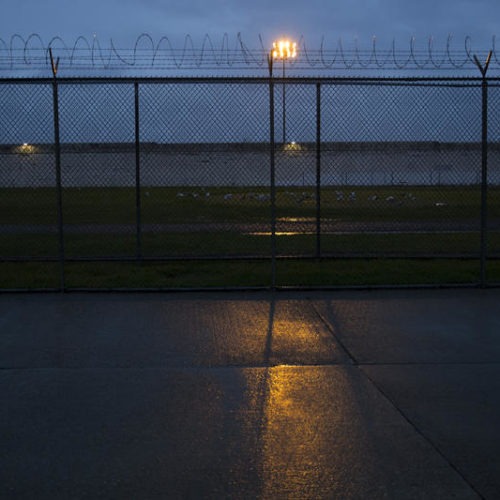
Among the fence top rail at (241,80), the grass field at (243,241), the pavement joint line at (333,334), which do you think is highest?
the fence top rail at (241,80)

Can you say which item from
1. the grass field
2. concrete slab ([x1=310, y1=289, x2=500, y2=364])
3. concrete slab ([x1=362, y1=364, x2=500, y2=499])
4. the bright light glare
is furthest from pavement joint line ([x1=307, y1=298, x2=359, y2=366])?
→ the bright light glare

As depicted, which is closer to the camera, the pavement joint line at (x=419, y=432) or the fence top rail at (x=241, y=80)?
the pavement joint line at (x=419, y=432)

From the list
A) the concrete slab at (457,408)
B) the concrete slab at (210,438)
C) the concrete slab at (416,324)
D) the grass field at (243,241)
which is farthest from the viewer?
the grass field at (243,241)

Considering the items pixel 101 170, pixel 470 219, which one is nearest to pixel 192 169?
pixel 101 170

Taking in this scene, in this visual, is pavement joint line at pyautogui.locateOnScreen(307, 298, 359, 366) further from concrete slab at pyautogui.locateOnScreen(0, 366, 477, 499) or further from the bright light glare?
the bright light glare

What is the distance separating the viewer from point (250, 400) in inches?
192

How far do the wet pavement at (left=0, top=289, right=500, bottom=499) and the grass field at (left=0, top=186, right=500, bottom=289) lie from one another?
1.82 meters

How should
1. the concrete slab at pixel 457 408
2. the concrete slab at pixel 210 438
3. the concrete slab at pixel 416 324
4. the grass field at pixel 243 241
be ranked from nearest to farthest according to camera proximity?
the concrete slab at pixel 210 438, the concrete slab at pixel 457 408, the concrete slab at pixel 416 324, the grass field at pixel 243 241

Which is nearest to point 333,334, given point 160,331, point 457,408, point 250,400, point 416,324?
point 416,324

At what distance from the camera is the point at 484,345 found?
6.27 meters

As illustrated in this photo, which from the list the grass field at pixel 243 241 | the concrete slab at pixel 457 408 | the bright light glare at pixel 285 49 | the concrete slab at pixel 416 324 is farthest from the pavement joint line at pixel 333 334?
the bright light glare at pixel 285 49

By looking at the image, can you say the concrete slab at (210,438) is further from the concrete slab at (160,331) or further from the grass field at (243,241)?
the grass field at (243,241)

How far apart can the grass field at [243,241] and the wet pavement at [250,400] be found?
1815 millimetres

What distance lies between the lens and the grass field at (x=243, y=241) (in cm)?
972
